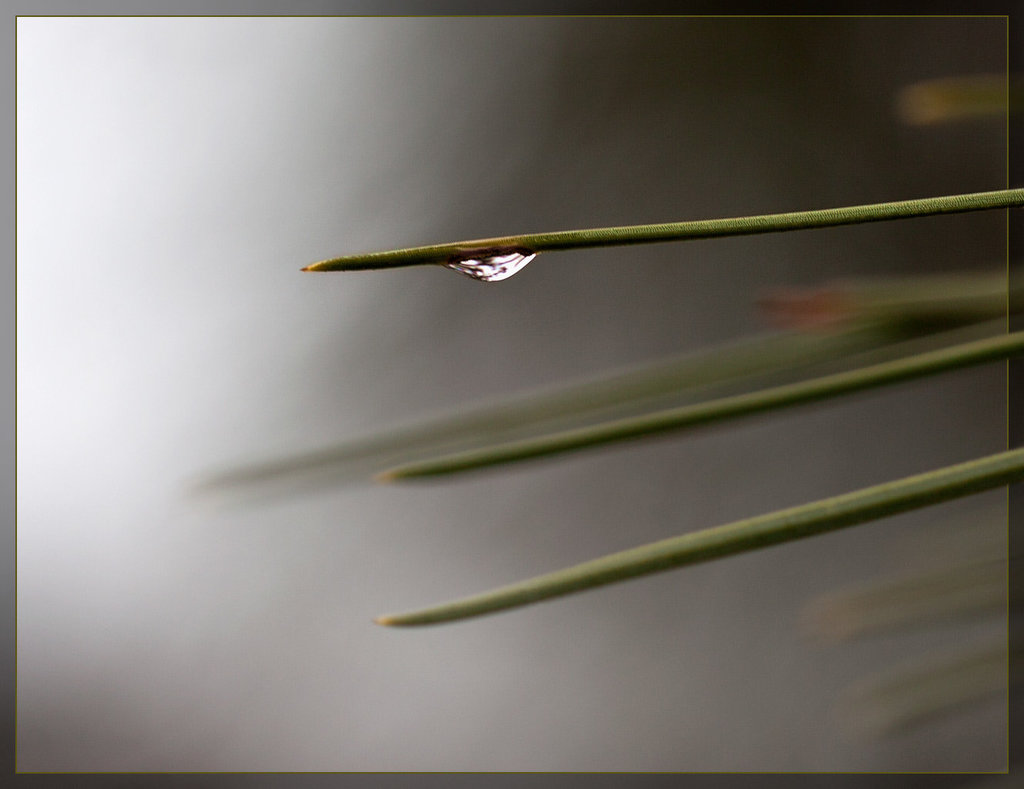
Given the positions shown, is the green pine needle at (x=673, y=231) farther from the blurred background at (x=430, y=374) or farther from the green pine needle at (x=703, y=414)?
the blurred background at (x=430, y=374)

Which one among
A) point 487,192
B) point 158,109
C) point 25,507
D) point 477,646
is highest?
point 158,109

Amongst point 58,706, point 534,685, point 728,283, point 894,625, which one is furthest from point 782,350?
point 58,706

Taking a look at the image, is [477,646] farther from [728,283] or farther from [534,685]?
[728,283]

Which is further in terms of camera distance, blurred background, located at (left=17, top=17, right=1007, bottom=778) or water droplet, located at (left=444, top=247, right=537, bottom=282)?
blurred background, located at (left=17, top=17, right=1007, bottom=778)

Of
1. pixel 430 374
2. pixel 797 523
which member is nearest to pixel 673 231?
pixel 797 523

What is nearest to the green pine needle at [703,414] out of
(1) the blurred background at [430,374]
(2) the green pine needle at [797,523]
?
(2) the green pine needle at [797,523]

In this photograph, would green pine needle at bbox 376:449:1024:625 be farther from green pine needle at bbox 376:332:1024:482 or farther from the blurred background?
the blurred background

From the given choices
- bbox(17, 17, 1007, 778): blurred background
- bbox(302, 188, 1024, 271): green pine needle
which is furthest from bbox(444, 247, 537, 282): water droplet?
bbox(17, 17, 1007, 778): blurred background
